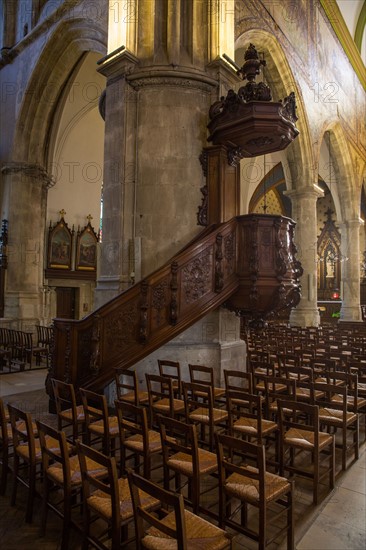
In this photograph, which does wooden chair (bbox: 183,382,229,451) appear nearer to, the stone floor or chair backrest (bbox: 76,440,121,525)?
the stone floor

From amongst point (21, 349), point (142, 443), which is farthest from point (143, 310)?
point (21, 349)

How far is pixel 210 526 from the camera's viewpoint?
95.9 inches

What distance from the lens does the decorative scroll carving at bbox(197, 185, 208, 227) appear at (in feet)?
Result: 25.3

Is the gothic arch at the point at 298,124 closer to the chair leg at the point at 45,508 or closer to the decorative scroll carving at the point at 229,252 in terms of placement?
the decorative scroll carving at the point at 229,252

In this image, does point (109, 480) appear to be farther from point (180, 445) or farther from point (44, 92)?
point (44, 92)

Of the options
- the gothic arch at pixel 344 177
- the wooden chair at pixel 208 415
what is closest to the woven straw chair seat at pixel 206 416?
the wooden chair at pixel 208 415

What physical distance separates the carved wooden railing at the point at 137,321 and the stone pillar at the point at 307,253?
30.5ft

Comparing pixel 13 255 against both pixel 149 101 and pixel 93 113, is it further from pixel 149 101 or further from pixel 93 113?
pixel 149 101

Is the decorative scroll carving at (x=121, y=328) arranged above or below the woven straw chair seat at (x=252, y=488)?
above

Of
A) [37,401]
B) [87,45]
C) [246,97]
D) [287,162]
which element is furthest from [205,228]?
[287,162]

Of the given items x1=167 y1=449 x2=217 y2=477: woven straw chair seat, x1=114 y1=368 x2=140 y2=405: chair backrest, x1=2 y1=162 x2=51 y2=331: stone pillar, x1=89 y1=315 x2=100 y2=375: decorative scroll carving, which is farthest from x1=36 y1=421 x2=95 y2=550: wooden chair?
x1=2 y1=162 x2=51 y2=331: stone pillar

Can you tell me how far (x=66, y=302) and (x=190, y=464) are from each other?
14579mm

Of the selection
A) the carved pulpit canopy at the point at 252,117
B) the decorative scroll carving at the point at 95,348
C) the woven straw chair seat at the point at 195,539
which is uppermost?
the carved pulpit canopy at the point at 252,117

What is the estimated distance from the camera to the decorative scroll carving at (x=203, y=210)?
773cm
